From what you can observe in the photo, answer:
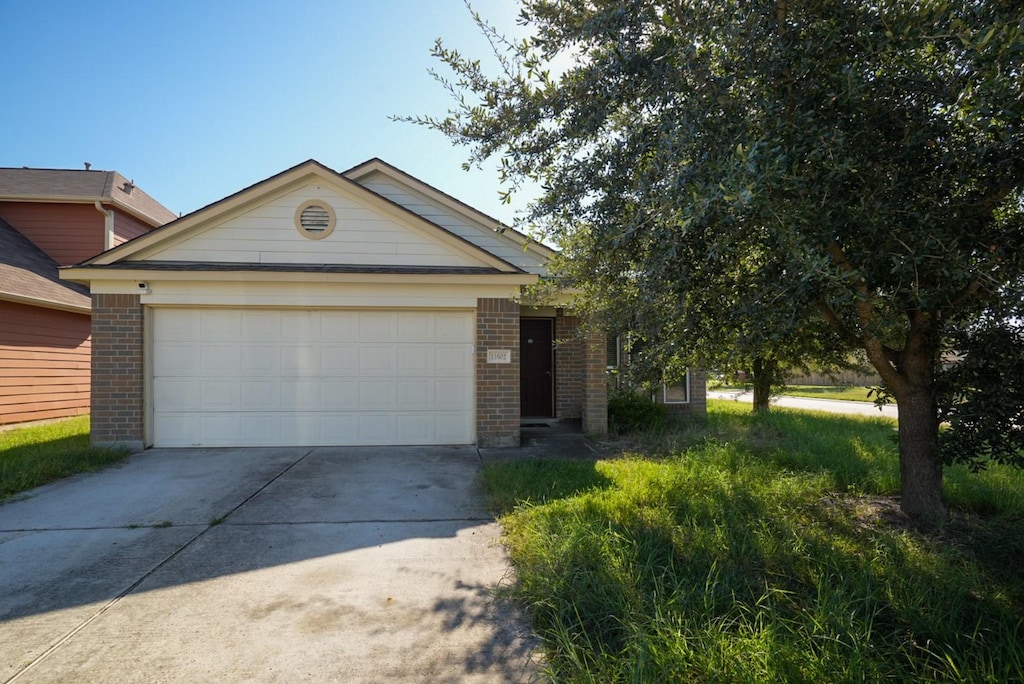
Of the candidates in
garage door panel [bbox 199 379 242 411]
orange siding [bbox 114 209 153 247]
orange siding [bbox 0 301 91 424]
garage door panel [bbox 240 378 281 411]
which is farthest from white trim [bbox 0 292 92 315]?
garage door panel [bbox 240 378 281 411]

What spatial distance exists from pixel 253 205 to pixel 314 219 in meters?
0.96

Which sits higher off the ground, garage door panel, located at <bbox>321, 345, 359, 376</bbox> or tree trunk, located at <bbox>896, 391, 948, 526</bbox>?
garage door panel, located at <bbox>321, 345, 359, 376</bbox>

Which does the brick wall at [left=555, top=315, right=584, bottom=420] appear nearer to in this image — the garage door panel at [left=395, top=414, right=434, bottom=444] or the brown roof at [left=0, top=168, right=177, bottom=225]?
the garage door panel at [left=395, top=414, right=434, bottom=444]

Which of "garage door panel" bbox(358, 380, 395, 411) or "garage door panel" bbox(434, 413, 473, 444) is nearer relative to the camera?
"garage door panel" bbox(358, 380, 395, 411)

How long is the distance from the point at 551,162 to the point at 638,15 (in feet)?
4.40

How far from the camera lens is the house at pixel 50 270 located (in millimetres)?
10492

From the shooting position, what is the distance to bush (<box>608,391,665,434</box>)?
32.4ft

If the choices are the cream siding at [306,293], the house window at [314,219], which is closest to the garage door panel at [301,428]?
the cream siding at [306,293]

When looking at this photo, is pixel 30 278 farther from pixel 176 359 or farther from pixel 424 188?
pixel 424 188

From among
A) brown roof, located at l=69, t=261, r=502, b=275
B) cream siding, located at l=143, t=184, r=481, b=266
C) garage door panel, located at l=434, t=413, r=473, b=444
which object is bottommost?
garage door panel, located at l=434, t=413, r=473, b=444

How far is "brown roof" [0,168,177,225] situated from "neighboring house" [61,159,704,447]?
840cm

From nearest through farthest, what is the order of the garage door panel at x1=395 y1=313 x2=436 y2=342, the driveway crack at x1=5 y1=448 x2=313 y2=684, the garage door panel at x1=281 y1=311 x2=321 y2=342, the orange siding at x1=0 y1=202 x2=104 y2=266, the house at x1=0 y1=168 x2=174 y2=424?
1. the driveway crack at x1=5 y1=448 x2=313 y2=684
2. the garage door panel at x1=281 y1=311 x2=321 y2=342
3. the garage door panel at x1=395 y1=313 x2=436 y2=342
4. the house at x1=0 y1=168 x2=174 y2=424
5. the orange siding at x1=0 y1=202 x2=104 y2=266

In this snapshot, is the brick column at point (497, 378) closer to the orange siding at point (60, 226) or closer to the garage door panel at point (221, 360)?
the garage door panel at point (221, 360)

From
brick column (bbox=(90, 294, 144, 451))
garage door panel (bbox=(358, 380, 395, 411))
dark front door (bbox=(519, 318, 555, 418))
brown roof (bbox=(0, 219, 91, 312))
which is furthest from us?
dark front door (bbox=(519, 318, 555, 418))
